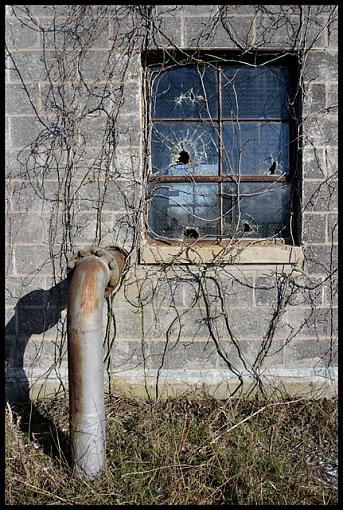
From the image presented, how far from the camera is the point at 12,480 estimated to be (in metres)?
2.53

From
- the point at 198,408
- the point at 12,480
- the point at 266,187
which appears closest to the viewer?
the point at 12,480

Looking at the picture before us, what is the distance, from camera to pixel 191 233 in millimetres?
3648

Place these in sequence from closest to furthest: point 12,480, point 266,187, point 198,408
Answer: point 12,480 < point 198,408 < point 266,187

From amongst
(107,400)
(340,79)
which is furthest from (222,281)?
(340,79)

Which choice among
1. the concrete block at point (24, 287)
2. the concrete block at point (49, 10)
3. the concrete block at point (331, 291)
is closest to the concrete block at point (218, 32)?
the concrete block at point (49, 10)

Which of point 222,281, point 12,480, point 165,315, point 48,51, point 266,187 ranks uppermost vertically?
point 48,51

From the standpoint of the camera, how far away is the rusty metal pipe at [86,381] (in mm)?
2580

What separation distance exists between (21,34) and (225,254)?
236 centimetres

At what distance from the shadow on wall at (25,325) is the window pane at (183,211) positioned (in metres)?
0.91

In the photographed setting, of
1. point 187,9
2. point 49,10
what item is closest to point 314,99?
point 187,9

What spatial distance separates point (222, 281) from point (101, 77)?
1869mm

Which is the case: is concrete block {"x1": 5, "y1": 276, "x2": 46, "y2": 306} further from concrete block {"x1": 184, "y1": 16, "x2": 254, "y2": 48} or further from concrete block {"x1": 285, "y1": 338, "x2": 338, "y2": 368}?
concrete block {"x1": 184, "y1": 16, "x2": 254, "y2": 48}

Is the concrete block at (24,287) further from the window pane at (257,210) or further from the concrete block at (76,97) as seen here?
the window pane at (257,210)

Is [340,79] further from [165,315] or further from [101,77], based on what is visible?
[165,315]
